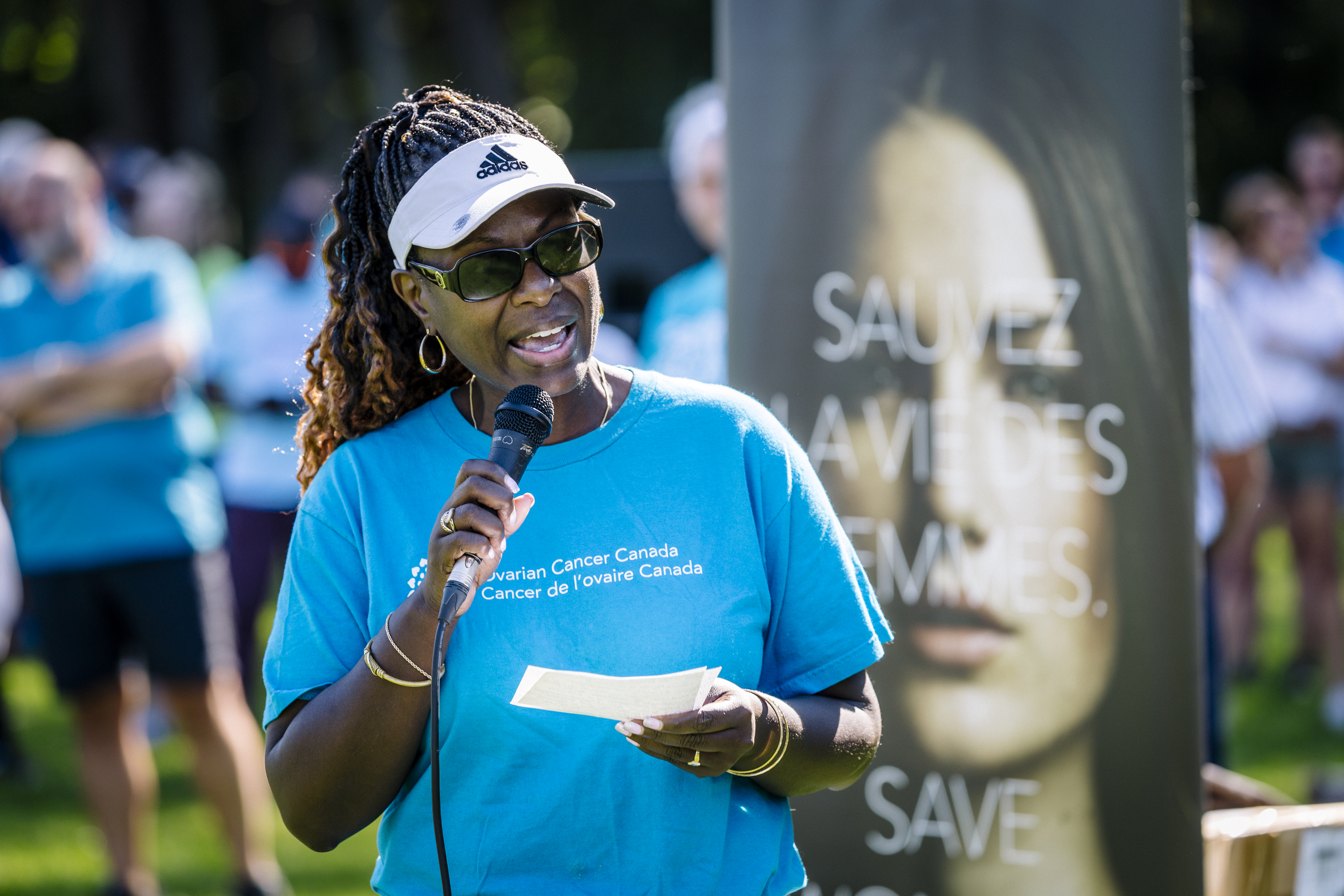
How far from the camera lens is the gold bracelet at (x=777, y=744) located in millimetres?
1785

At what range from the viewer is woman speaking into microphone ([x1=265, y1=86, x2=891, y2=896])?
1.79 meters

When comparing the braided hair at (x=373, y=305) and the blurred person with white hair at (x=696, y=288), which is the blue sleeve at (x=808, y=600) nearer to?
the braided hair at (x=373, y=305)

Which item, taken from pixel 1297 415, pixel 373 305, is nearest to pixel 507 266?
pixel 373 305

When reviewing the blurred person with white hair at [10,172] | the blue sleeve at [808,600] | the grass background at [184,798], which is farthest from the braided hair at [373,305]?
the blurred person with white hair at [10,172]

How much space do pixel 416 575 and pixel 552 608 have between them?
0.18 m

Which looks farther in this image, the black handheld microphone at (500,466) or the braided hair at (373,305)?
the braided hair at (373,305)

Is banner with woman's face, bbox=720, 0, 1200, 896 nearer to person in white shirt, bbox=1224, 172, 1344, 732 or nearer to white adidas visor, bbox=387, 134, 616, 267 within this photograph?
white adidas visor, bbox=387, 134, 616, 267

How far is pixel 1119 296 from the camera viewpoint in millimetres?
2709

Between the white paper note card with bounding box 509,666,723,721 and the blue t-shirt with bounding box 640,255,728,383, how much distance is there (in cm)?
250

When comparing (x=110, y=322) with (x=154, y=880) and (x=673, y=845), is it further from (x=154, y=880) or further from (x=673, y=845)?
(x=673, y=845)

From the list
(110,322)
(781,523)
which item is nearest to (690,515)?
(781,523)

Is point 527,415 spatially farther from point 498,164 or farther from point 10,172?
point 10,172

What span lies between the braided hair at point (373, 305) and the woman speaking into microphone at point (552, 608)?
3 cm

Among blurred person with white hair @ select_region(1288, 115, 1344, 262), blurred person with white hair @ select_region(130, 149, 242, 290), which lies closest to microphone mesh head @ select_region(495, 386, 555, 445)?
blurred person with white hair @ select_region(130, 149, 242, 290)
